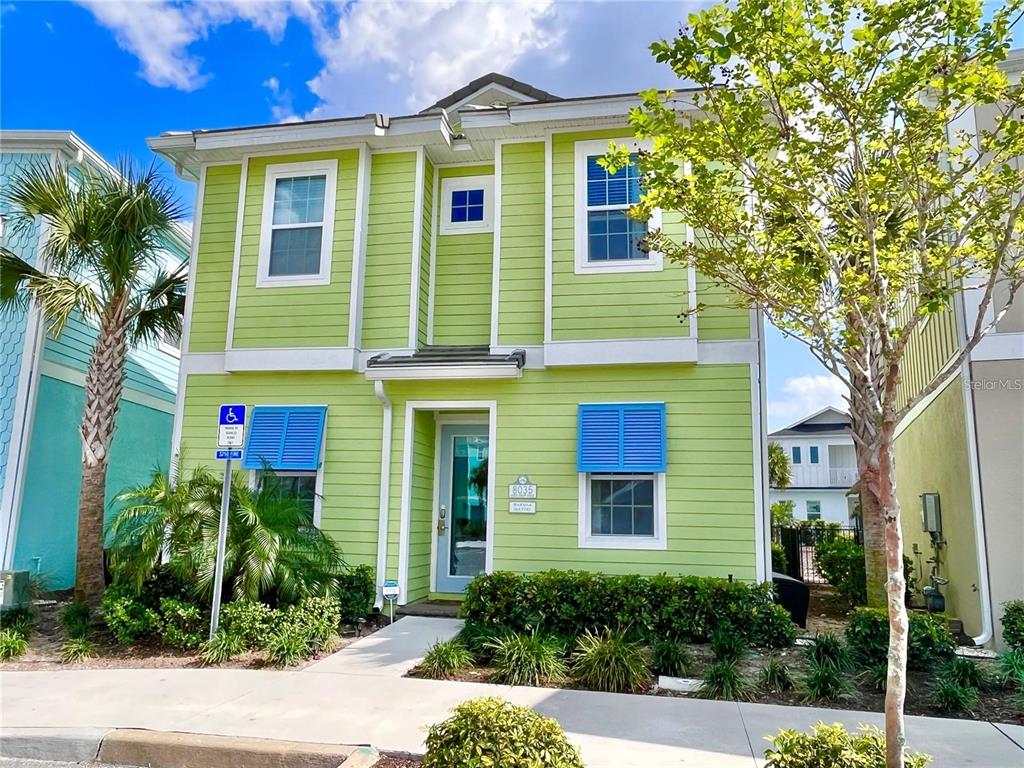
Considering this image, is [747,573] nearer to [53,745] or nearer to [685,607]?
[685,607]

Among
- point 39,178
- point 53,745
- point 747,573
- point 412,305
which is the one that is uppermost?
point 39,178

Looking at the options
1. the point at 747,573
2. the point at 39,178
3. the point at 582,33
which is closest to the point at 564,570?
the point at 747,573

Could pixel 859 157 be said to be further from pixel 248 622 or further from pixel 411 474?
pixel 248 622

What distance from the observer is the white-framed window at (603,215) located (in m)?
8.59

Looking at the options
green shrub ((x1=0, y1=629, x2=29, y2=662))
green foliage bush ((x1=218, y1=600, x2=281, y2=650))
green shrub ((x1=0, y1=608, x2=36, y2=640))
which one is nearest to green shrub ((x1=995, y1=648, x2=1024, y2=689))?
green foliage bush ((x1=218, y1=600, x2=281, y2=650))

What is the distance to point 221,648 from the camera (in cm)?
653

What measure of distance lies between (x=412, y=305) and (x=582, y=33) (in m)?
3.99

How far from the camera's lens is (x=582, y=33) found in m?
7.90

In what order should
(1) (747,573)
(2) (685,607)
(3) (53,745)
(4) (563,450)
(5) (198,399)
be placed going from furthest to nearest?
(5) (198,399) < (4) (563,450) < (1) (747,573) < (2) (685,607) < (3) (53,745)

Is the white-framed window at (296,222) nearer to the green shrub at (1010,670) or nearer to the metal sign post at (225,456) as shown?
the metal sign post at (225,456)

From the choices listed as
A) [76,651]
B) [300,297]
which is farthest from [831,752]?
[300,297]

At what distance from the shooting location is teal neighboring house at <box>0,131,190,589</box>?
378 inches

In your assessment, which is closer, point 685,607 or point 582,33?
point 685,607

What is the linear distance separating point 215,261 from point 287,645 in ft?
19.3
